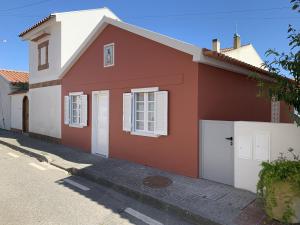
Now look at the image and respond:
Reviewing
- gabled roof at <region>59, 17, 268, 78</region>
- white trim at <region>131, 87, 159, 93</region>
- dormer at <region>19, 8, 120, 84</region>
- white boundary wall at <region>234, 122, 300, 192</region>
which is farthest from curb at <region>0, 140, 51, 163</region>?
white boundary wall at <region>234, 122, 300, 192</region>

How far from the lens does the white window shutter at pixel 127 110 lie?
8828 mm

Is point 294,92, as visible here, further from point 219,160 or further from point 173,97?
point 173,97

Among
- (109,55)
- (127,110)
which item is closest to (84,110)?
(109,55)

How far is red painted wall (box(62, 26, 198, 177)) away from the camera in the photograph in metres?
7.23

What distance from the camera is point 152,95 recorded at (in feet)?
27.3

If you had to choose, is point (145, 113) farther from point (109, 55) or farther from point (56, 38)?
point (56, 38)

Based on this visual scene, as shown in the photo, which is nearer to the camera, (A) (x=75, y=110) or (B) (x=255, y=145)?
(B) (x=255, y=145)

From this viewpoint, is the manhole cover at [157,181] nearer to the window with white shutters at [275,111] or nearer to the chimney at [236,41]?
the window with white shutters at [275,111]

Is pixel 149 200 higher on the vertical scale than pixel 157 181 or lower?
lower

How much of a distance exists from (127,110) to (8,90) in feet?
46.7

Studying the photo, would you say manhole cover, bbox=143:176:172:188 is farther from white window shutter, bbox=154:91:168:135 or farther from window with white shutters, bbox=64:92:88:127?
window with white shutters, bbox=64:92:88:127

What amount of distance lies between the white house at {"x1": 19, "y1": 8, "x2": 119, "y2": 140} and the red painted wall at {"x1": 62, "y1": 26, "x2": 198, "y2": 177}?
7.89 ft

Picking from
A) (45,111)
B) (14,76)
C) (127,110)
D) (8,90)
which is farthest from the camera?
(14,76)

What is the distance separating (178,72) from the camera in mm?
7449
